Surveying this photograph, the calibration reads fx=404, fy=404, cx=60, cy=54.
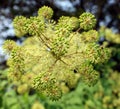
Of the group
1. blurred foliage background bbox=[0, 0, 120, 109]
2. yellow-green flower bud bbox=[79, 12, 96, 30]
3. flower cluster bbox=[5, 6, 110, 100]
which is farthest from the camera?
blurred foliage background bbox=[0, 0, 120, 109]

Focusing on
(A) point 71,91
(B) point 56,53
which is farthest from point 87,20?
(A) point 71,91

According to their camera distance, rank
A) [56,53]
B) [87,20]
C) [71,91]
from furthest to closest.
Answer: [71,91] → [87,20] → [56,53]

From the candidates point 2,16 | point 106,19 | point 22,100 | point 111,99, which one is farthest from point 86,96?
point 106,19

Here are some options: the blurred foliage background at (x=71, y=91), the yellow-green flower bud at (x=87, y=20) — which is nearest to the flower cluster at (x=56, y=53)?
the yellow-green flower bud at (x=87, y=20)

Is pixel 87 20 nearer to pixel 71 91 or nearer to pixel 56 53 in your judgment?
pixel 56 53

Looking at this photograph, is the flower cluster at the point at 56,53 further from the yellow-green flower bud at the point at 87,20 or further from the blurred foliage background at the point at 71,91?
the blurred foliage background at the point at 71,91

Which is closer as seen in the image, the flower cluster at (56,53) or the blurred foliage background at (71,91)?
the flower cluster at (56,53)

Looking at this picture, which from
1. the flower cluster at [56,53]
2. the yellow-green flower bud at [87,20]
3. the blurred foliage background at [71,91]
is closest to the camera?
the flower cluster at [56,53]

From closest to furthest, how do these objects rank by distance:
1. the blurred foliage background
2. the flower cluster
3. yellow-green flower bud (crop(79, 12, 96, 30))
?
the flower cluster, yellow-green flower bud (crop(79, 12, 96, 30)), the blurred foliage background

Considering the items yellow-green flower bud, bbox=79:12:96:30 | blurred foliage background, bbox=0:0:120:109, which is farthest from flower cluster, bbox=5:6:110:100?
blurred foliage background, bbox=0:0:120:109

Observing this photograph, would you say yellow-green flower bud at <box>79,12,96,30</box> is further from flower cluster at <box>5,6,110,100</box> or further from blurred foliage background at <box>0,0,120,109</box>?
blurred foliage background at <box>0,0,120,109</box>

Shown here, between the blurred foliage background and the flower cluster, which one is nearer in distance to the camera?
the flower cluster

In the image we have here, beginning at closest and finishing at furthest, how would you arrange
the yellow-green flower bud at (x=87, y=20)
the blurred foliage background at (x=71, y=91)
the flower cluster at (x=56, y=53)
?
the flower cluster at (x=56, y=53), the yellow-green flower bud at (x=87, y=20), the blurred foliage background at (x=71, y=91)
